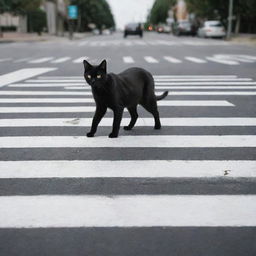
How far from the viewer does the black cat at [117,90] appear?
181 inches

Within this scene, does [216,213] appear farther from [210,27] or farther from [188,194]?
[210,27]

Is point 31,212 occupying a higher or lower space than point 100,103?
lower

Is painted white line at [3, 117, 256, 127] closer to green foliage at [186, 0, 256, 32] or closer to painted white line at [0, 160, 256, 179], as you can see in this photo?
painted white line at [0, 160, 256, 179]

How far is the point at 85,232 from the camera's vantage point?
2635 millimetres

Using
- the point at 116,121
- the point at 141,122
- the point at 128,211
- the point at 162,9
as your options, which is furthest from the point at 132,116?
the point at 162,9

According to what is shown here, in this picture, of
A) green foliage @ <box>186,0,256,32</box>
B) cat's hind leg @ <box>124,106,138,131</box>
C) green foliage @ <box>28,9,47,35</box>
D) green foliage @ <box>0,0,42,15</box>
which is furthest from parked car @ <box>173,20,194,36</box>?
cat's hind leg @ <box>124,106,138,131</box>

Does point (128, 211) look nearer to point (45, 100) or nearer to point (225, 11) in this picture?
point (45, 100)

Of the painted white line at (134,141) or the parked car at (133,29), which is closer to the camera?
the painted white line at (134,141)

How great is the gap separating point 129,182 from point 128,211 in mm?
582

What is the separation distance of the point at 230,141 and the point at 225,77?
20.4ft

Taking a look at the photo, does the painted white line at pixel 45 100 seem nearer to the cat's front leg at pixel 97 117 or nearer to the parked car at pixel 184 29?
the cat's front leg at pixel 97 117

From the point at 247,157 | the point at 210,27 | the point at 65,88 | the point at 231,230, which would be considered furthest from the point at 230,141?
the point at 210,27

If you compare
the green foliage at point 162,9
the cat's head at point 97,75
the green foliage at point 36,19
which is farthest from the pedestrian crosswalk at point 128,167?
the green foliage at point 162,9

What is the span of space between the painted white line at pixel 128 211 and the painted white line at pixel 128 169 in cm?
49
